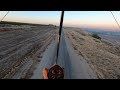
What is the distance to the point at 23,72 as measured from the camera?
10039 millimetres

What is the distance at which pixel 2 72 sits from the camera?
10.2 m
